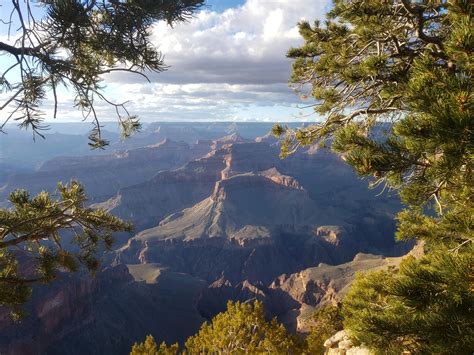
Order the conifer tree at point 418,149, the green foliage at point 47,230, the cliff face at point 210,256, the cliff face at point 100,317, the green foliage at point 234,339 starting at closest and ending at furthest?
the conifer tree at point 418,149 < the green foliage at point 47,230 < the green foliage at point 234,339 < the cliff face at point 100,317 < the cliff face at point 210,256

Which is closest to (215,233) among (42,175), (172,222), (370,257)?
(172,222)

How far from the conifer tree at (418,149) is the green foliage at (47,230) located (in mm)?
4249

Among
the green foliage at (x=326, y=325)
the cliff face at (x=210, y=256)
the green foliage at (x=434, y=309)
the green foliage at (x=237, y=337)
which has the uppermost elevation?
the green foliage at (x=434, y=309)

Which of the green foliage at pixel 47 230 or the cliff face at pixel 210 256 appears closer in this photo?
the green foliage at pixel 47 230

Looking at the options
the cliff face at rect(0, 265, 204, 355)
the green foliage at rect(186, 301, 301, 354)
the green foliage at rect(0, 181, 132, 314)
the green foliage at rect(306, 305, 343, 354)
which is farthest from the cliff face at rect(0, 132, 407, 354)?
the green foliage at rect(0, 181, 132, 314)

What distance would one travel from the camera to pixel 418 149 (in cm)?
338

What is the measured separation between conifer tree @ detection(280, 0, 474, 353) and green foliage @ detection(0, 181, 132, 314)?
4.25 m

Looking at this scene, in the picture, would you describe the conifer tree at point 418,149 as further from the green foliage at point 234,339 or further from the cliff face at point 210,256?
the cliff face at point 210,256

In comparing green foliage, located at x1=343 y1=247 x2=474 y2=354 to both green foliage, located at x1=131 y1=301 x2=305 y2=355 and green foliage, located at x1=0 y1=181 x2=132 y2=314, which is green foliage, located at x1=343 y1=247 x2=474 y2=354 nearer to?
green foliage, located at x1=0 y1=181 x2=132 y2=314

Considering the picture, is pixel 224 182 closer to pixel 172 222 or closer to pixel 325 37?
pixel 172 222

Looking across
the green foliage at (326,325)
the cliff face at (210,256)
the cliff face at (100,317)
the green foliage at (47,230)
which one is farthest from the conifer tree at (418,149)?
the cliff face at (100,317)

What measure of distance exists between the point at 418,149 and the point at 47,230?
19.4ft

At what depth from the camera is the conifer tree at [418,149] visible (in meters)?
3.07

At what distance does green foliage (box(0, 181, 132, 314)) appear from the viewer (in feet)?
21.0
